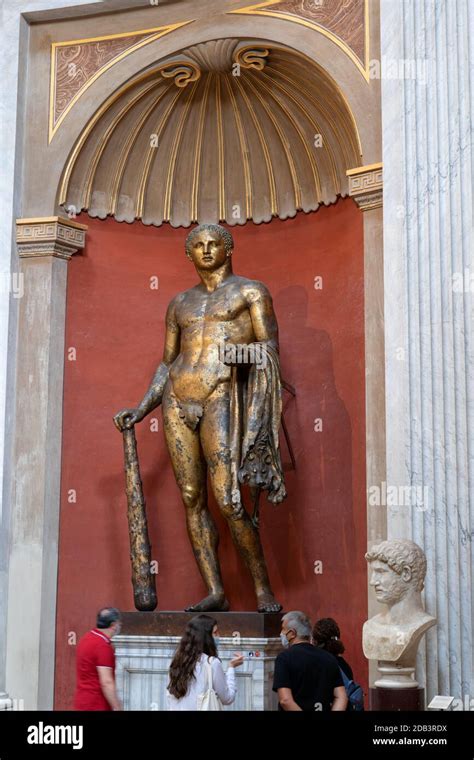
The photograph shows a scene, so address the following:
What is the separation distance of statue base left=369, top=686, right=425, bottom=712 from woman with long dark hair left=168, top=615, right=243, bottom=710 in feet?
2.94

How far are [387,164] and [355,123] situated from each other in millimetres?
618

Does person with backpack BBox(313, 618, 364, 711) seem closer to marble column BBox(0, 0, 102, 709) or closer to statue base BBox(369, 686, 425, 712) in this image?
statue base BBox(369, 686, 425, 712)

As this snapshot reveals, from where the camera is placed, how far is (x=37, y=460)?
7949 mm

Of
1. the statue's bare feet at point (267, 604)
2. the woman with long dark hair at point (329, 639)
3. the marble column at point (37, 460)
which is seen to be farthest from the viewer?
the marble column at point (37, 460)

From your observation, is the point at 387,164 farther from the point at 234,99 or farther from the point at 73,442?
the point at 73,442

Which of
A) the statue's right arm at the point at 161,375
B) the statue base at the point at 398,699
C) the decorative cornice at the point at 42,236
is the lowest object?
the statue base at the point at 398,699

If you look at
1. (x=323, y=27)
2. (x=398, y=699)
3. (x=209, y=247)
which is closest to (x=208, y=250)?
(x=209, y=247)

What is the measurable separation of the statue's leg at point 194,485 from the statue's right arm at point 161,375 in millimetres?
269

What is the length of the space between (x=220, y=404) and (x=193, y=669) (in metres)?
2.52

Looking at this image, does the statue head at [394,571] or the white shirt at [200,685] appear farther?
the statue head at [394,571]

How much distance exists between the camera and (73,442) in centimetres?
818

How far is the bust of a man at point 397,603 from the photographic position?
560cm

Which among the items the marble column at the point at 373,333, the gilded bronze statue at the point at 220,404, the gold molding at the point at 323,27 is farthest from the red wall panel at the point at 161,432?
the gold molding at the point at 323,27

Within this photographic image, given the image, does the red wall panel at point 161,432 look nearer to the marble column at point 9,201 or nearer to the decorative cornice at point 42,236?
the decorative cornice at point 42,236
